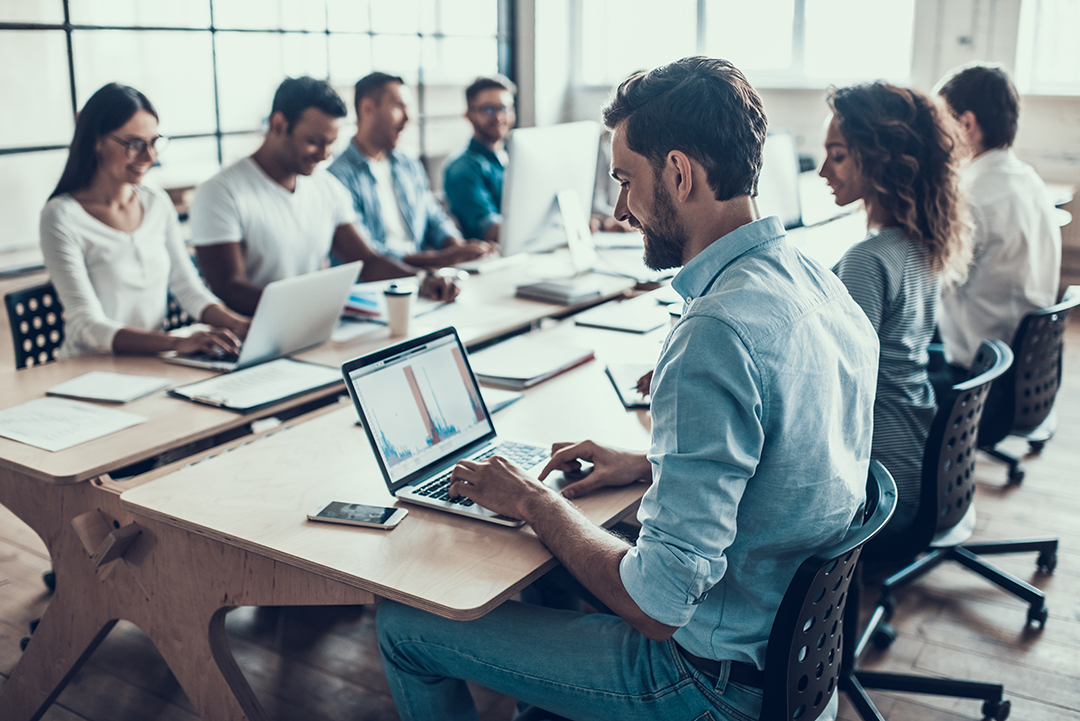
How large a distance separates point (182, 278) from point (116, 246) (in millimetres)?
214

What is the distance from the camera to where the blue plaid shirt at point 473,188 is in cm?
392

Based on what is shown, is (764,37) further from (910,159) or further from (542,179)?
(910,159)

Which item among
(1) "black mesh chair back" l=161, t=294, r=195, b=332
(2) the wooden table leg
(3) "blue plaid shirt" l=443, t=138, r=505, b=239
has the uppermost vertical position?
(3) "blue plaid shirt" l=443, t=138, r=505, b=239

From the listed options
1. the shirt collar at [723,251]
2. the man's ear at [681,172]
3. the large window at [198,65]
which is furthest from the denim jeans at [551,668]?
the large window at [198,65]

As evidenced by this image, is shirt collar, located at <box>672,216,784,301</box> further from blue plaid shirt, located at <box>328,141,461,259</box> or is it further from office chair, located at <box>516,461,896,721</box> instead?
blue plaid shirt, located at <box>328,141,461,259</box>

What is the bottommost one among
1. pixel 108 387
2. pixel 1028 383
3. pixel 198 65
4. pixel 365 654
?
pixel 365 654

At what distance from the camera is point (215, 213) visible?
2.67 m

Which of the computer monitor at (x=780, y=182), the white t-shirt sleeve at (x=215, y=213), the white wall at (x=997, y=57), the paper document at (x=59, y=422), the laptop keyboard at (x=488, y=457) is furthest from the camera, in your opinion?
the white wall at (x=997, y=57)

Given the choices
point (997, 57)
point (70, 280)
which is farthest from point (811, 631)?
point (997, 57)

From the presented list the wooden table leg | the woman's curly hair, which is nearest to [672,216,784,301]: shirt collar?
the wooden table leg

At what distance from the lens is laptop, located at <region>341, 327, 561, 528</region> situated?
142 cm

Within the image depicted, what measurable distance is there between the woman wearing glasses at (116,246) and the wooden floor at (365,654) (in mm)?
700

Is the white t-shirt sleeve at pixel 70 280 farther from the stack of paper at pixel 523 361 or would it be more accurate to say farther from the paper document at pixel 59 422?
the stack of paper at pixel 523 361

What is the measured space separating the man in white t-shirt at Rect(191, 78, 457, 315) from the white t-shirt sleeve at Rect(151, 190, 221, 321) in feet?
0.38
